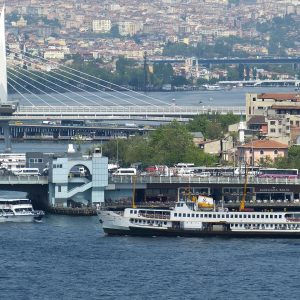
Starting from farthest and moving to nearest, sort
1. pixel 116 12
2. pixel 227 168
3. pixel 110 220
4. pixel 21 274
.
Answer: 1. pixel 116 12
2. pixel 227 168
3. pixel 110 220
4. pixel 21 274

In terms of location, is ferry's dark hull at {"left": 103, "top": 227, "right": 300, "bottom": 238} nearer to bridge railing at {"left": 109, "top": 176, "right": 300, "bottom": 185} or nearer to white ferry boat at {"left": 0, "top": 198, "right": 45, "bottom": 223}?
white ferry boat at {"left": 0, "top": 198, "right": 45, "bottom": 223}

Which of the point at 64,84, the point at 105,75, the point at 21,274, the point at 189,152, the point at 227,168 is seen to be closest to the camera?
the point at 21,274

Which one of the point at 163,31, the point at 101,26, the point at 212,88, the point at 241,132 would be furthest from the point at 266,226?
the point at 163,31

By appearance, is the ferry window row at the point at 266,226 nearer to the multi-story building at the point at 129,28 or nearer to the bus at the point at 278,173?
the bus at the point at 278,173

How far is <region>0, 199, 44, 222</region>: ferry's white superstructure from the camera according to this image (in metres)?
30.5

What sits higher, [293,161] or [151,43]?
[151,43]

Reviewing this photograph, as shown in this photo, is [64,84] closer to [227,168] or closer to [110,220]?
[227,168]

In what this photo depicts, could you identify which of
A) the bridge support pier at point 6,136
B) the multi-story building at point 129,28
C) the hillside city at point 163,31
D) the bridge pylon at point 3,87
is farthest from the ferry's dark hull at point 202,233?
the multi-story building at point 129,28

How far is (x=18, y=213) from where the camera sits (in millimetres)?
30625

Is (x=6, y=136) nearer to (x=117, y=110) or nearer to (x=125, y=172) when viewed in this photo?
(x=117, y=110)

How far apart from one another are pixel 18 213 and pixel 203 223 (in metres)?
3.33

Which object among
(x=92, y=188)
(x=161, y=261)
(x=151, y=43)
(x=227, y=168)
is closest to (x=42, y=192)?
(x=92, y=188)

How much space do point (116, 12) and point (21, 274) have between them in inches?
4521

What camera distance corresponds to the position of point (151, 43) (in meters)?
122
